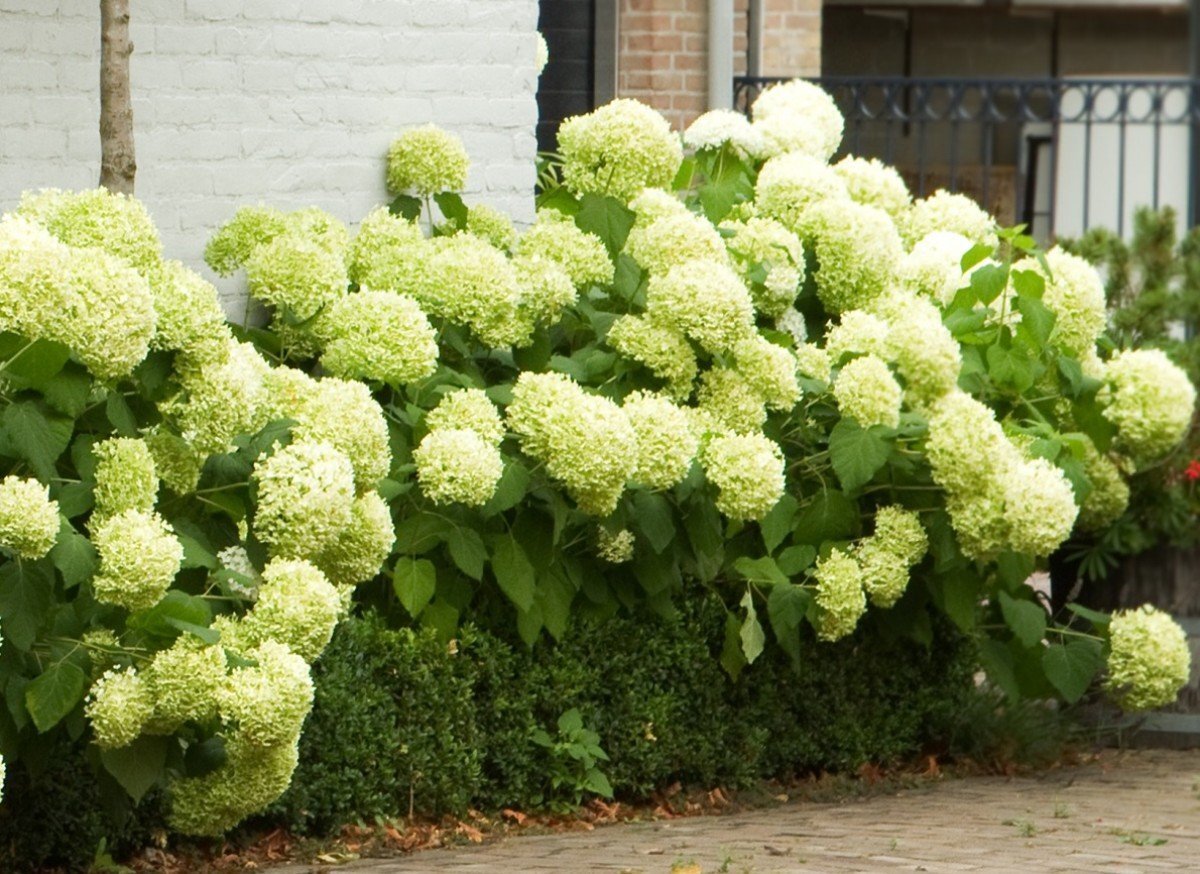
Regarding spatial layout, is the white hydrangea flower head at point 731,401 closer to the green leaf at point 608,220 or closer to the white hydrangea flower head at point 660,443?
the white hydrangea flower head at point 660,443

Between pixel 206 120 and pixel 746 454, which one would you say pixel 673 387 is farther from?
pixel 206 120

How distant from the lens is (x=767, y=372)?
6.20 meters

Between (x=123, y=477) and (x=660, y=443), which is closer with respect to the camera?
(x=123, y=477)

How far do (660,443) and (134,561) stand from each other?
1637 mm

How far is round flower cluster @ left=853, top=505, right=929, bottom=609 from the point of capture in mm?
6246

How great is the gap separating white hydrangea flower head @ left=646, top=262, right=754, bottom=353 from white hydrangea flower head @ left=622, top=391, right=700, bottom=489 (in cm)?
31

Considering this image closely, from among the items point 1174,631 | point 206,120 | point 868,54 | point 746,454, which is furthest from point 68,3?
point 868,54

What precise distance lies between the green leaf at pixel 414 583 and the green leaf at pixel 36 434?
1.13 meters

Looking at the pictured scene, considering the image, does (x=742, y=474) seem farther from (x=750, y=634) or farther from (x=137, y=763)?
(x=137, y=763)

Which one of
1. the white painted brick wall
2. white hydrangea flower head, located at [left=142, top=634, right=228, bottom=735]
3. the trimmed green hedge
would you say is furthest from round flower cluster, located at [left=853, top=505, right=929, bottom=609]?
white hydrangea flower head, located at [left=142, top=634, right=228, bottom=735]

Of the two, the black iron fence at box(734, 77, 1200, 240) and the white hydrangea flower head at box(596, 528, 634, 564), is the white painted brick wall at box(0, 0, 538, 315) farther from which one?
the black iron fence at box(734, 77, 1200, 240)

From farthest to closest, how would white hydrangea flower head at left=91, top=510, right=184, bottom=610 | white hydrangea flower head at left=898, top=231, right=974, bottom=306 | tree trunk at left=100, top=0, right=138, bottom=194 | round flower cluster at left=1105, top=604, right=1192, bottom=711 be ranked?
white hydrangea flower head at left=898, top=231, right=974, bottom=306
round flower cluster at left=1105, top=604, right=1192, bottom=711
tree trunk at left=100, top=0, right=138, bottom=194
white hydrangea flower head at left=91, top=510, right=184, bottom=610

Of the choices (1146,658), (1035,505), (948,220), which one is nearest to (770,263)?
(948,220)

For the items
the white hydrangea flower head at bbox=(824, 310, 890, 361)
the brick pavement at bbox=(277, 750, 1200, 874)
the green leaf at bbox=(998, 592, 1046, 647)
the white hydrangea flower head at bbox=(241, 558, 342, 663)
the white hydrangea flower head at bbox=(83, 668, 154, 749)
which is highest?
the white hydrangea flower head at bbox=(824, 310, 890, 361)
